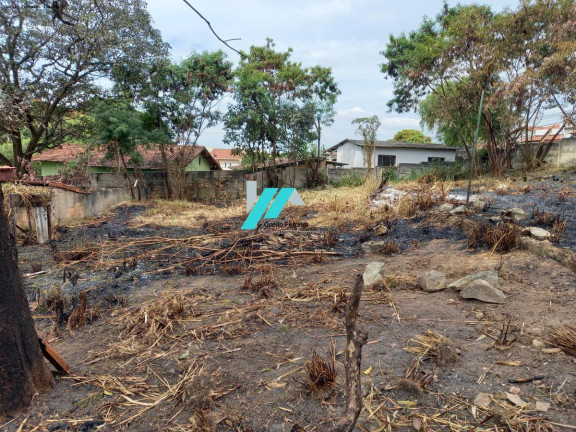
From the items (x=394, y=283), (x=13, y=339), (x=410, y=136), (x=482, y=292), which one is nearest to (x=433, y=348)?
(x=482, y=292)

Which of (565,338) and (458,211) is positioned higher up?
(458,211)

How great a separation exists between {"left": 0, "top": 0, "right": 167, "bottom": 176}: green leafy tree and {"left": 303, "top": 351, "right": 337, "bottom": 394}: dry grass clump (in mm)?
10190

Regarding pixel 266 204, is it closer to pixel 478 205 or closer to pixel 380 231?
pixel 380 231

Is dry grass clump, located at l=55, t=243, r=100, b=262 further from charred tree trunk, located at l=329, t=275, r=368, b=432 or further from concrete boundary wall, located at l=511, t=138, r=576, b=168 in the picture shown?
concrete boundary wall, located at l=511, t=138, r=576, b=168

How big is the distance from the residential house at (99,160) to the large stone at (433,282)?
11.0 m

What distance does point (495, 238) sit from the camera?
443cm

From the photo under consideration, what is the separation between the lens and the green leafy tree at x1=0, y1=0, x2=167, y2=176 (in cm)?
970

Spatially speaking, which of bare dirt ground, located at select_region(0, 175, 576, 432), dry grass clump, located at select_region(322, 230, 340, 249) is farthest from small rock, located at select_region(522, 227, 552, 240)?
dry grass clump, located at select_region(322, 230, 340, 249)

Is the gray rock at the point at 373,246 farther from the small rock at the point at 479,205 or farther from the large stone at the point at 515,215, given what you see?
the small rock at the point at 479,205

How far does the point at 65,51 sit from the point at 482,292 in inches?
475

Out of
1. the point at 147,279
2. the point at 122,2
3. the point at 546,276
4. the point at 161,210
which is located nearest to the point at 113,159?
the point at 161,210

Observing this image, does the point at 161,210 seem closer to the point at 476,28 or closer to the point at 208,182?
the point at 208,182

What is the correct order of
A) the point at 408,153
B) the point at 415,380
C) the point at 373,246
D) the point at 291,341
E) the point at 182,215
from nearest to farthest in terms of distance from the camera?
the point at 415,380
the point at 291,341
the point at 373,246
the point at 182,215
the point at 408,153

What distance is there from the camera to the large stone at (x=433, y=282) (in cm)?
352
